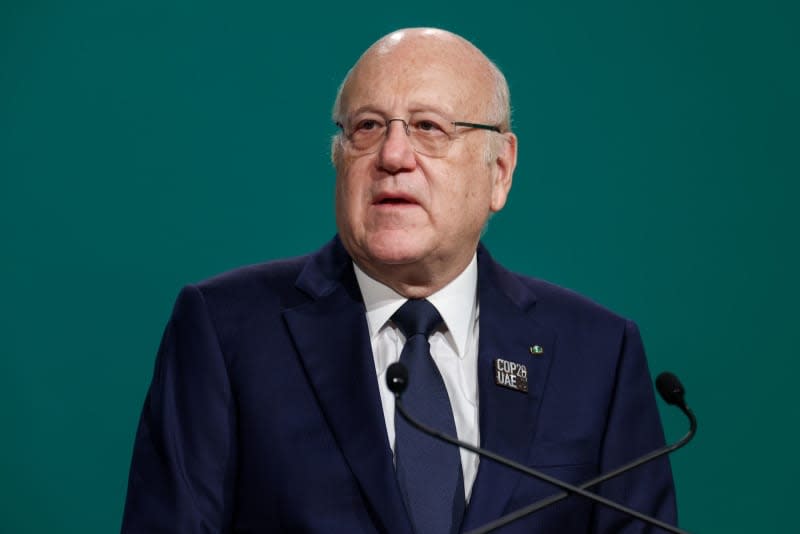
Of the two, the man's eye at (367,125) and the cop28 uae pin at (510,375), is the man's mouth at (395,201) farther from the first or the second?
the cop28 uae pin at (510,375)

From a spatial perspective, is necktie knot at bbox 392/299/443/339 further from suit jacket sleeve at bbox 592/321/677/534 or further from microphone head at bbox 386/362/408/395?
microphone head at bbox 386/362/408/395

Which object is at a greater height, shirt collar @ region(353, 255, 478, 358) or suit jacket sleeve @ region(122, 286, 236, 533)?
shirt collar @ region(353, 255, 478, 358)

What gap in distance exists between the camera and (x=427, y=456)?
6.25 feet

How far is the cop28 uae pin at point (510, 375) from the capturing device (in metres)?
2.00

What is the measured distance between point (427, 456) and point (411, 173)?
440 mm

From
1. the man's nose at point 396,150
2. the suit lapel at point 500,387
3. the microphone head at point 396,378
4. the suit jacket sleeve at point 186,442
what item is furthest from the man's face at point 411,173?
the microphone head at point 396,378

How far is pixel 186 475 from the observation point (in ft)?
6.10

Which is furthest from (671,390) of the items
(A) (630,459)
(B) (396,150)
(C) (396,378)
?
(B) (396,150)

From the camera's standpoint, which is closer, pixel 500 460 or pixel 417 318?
pixel 500 460

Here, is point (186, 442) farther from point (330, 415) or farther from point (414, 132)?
point (414, 132)

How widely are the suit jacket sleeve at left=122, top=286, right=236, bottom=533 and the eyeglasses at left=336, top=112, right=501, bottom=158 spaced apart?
38 cm

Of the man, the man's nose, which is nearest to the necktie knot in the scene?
the man

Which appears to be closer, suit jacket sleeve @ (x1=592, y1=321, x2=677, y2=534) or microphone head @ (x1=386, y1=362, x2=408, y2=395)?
microphone head @ (x1=386, y1=362, x2=408, y2=395)

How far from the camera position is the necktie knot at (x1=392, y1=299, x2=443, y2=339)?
6.58ft
